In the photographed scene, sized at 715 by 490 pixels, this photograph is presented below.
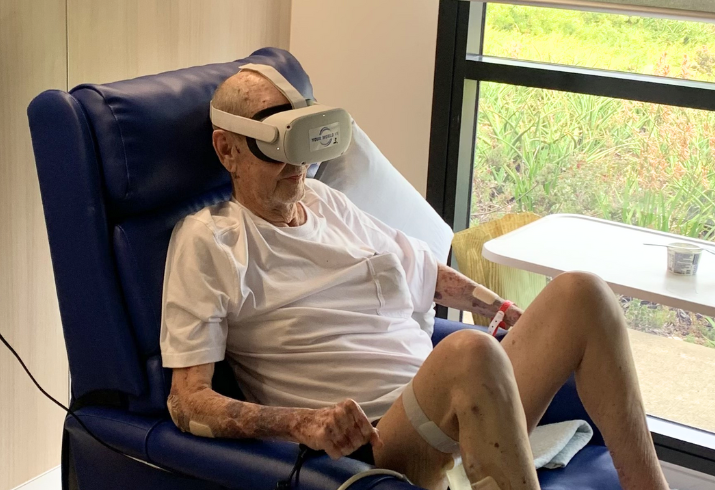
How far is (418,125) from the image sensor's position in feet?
9.43

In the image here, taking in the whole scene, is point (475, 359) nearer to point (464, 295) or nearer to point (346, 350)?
point (346, 350)

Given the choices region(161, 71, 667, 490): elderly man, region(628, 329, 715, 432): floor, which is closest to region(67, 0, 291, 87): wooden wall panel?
region(161, 71, 667, 490): elderly man

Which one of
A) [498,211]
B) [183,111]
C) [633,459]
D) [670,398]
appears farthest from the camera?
[498,211]

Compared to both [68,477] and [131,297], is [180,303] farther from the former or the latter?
[68,477]

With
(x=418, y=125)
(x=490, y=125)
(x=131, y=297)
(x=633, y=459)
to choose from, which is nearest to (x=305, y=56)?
(x=418, y=125)

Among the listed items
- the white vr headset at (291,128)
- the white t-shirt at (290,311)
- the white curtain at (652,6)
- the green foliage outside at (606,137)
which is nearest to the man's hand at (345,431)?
the white t-shirt at (290,311)

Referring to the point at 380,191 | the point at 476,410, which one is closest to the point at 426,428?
the point at 476,410

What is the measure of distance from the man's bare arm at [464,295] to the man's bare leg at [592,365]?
1.01ft

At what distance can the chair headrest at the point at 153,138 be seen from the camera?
64.8 inches

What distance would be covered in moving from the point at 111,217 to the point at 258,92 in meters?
0.38

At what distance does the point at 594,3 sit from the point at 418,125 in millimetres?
697

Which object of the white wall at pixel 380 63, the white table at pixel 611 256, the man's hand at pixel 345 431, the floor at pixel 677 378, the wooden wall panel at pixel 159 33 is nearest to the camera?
the man's hand at pixel 345 431

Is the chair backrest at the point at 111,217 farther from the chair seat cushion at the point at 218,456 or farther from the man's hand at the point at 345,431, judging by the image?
the man's hand at the point at 345,431

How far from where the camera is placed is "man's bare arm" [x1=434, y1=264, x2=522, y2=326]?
2.08m
